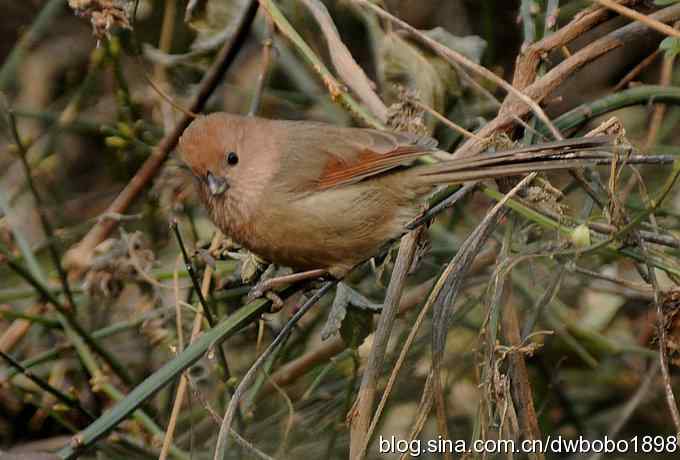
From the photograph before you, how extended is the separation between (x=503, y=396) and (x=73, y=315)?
6.37 feet

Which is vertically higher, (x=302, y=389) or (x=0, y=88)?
(x=0, y=88)

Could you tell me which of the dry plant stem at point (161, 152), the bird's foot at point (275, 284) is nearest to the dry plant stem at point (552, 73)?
the bird's foot at point (275, 284)

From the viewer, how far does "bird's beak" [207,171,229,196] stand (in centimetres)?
352

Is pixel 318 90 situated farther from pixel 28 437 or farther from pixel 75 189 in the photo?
pixel 28 437

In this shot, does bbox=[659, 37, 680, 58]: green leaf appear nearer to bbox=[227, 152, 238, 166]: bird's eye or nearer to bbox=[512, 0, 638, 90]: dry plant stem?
bbox=[512, 0, 638, 90]: dry plant stem

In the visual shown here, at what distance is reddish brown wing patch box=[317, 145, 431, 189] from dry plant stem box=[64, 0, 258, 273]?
0.73 m

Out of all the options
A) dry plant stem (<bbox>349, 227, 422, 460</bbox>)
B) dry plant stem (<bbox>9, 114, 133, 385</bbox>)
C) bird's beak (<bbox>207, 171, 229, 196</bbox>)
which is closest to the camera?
dry plant stem (<bbox>349, 227, 422, 460</bbox>)

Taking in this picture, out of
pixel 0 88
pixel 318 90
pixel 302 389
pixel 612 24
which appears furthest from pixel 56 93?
Result: pixel 612 24

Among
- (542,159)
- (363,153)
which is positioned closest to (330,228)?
(363,153)

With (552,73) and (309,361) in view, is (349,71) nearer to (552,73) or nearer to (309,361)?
(552,73)

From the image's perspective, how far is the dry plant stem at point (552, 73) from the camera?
131 inches

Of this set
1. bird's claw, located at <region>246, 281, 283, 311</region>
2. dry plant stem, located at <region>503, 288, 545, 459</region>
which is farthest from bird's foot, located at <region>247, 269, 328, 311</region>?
dry plant stem, located at <region>503, 288, 545, 459</region>

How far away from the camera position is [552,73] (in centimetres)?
339

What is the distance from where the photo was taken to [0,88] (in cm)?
493
